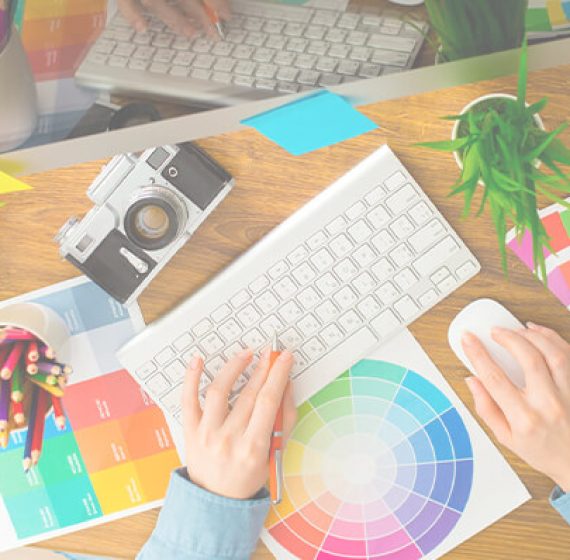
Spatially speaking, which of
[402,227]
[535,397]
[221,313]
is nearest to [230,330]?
[221,313]

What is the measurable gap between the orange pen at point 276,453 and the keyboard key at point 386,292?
126mm

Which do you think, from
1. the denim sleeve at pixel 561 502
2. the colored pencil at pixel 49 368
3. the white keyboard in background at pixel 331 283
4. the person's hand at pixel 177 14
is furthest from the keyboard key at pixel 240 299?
the denim sleeve at pixel 561 502

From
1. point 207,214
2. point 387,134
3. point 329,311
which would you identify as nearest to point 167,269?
point 207,214

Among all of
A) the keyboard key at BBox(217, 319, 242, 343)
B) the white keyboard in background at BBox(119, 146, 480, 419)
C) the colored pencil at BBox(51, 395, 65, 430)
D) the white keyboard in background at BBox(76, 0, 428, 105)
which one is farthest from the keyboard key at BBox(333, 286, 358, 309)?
the colored pencil at BBox(51, 395, 65, 430)

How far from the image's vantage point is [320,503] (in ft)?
2.93

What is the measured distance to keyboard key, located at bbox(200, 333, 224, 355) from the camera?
854 millimetres

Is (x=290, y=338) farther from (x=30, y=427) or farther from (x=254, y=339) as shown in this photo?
(x=30, y=427)

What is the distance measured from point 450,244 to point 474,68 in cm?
19

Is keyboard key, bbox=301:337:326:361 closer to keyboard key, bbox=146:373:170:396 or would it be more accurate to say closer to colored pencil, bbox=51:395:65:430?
keyboard key, bbox=146:373:170:396

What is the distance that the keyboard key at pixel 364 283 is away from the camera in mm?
848

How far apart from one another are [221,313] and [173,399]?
12cm

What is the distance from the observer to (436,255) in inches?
33.4

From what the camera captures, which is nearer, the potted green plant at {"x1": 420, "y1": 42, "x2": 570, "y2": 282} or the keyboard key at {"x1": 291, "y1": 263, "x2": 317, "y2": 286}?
the potted green plant at {"x1": 420, "y1": 42, "x2": 570, "y2": 282}

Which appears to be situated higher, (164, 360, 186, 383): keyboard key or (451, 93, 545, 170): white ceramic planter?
(451, 93, 545, 170): white ceramic planter
